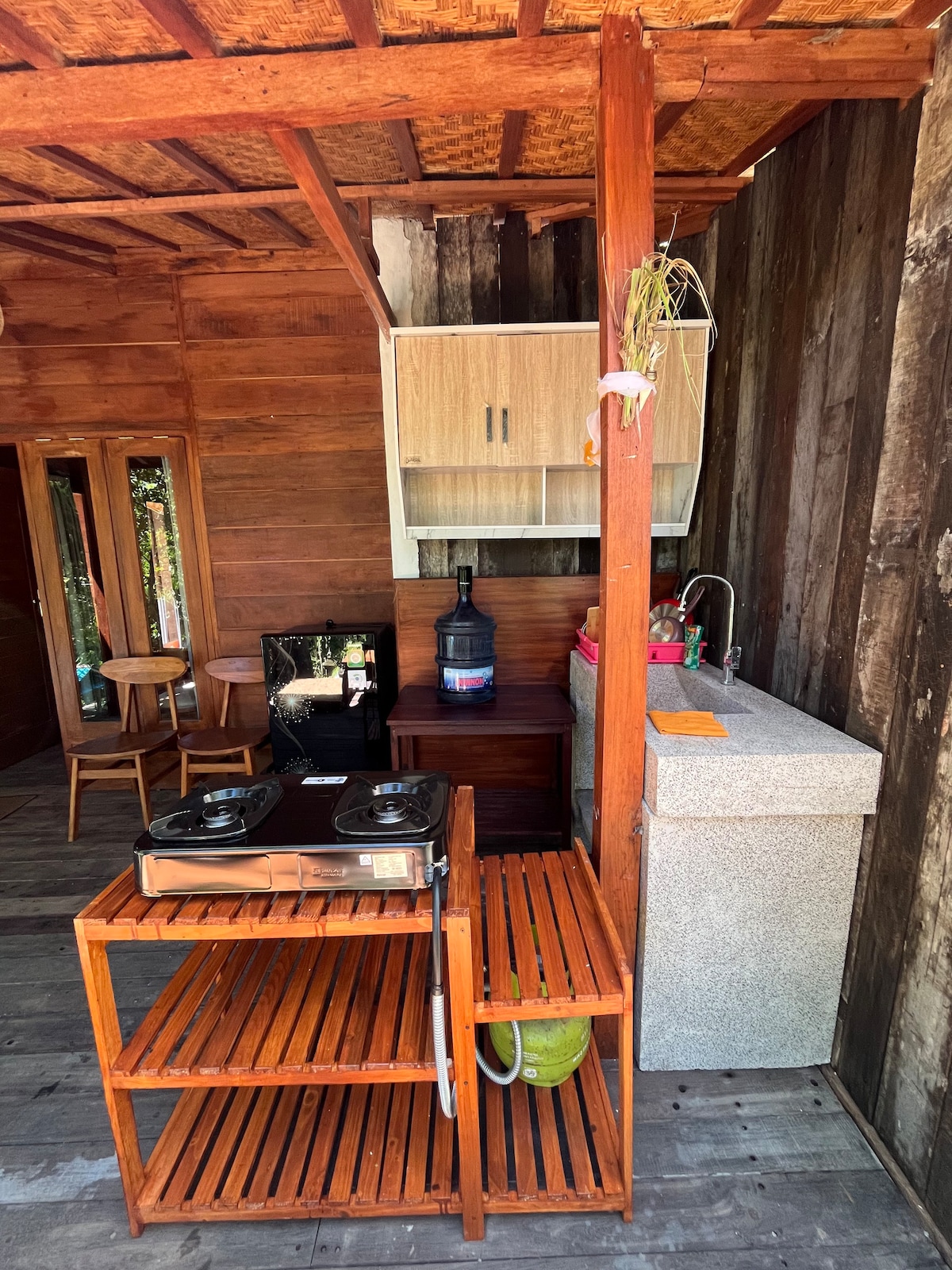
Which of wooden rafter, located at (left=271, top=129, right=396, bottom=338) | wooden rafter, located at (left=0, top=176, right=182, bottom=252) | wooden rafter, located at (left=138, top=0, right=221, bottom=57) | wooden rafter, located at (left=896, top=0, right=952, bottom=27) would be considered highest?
wooden rafter, located at (left=0, top=176, right=182, bottom=252)

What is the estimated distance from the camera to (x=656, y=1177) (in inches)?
51.7

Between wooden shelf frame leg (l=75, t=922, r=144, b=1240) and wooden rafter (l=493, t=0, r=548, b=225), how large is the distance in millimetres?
1974

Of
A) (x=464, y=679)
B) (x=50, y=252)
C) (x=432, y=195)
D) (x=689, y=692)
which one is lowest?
(x=464, y=679)

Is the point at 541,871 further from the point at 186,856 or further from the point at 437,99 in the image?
the point at 437,99

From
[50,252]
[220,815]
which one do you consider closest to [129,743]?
[220,815]

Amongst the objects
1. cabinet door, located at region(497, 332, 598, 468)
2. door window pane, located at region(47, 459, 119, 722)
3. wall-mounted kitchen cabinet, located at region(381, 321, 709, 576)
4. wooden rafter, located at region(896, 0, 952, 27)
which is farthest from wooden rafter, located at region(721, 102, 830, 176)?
door window pane, located at region(47, 459, 119, 722)

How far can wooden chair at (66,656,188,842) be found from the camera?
113 inches

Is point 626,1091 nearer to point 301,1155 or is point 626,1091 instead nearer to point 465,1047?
point 465,1047

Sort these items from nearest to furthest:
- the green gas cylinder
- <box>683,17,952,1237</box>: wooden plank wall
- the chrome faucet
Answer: <box>683,17,952,1237</box>: wooden plank wall, the green gas cylinder, the chrome faucet

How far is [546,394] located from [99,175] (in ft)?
5.45

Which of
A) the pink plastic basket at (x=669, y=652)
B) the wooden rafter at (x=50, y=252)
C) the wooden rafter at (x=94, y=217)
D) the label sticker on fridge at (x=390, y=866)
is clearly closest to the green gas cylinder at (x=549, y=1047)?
the label sticker on fridge at (x=390, y=866)

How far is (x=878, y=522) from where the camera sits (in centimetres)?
140

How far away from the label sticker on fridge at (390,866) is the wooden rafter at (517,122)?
5.50ft

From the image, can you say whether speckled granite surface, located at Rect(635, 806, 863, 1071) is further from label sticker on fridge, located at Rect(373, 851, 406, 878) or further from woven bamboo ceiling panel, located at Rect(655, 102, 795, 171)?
woven bamboo ceiling panel, located at Rect(655, 102, 795, 171)
